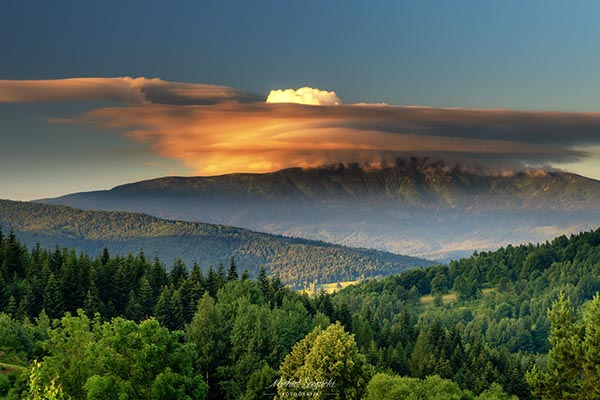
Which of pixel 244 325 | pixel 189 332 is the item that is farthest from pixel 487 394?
pixel 189 332

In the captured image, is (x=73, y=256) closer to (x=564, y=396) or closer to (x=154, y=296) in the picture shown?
(x=154, y=296)

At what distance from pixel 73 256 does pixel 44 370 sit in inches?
3872

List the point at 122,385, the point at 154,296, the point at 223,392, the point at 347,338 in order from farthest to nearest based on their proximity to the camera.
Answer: the point at 154,296 < the point at 223,392 < the point at 347,338 < the point at 122,385

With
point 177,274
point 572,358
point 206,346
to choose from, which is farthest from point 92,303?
point 572,358

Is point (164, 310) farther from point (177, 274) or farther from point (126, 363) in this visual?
point (126, 363)

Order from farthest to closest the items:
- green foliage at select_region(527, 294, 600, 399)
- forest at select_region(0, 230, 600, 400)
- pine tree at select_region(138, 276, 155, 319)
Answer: pine tree at select_region(138, 276, 155, 319), forest at select_region(0, 230, 600, 400), green foliage at select_region(527, 294, 600, 399)

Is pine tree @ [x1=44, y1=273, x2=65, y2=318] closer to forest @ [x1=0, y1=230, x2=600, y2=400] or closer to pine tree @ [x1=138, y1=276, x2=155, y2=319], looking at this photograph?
forest @ [x1=0, y1=230, x2=600, y2=400]

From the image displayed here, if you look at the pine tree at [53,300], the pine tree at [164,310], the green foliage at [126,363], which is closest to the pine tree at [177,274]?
the pine tree at [164,310]

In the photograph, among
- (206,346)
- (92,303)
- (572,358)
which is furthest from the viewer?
(92,303)

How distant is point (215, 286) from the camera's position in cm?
18062

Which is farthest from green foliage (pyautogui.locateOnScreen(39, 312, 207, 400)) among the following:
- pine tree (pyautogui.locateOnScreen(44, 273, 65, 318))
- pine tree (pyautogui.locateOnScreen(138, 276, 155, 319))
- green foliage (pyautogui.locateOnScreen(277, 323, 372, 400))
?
pine tree (pyautogui.locateOnScreen(138, 276, 155, 319))

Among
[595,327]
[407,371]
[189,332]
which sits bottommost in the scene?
[407,371]

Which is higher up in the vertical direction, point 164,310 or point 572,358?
point 572,358

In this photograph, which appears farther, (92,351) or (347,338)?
(347,338)
